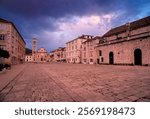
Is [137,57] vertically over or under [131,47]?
under

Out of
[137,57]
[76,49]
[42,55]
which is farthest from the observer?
[42,55]

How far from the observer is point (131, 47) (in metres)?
24.5

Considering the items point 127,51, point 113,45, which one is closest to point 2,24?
point 113,45

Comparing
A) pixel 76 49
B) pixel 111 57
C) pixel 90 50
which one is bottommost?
pixel 111 57

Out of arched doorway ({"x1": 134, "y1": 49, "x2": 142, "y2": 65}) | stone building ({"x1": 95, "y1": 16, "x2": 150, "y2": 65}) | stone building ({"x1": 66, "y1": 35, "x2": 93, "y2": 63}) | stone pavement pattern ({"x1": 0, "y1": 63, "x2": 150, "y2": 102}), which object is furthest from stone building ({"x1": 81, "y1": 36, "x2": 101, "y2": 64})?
stone pavement pattern ({"x1": 0, "y1": 63, "x2": 150, "y2": 102})

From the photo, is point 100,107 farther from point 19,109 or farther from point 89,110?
point 19,109

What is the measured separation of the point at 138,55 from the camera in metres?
23.3

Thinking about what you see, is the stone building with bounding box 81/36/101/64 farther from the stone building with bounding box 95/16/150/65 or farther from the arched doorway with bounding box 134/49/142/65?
the arched doorway with bounding box 134/49/142/65

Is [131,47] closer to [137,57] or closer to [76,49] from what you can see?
[137,57]

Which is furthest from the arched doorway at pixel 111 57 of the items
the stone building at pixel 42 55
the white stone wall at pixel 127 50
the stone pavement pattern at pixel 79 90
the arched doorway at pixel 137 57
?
the stone building at pixel 42 55

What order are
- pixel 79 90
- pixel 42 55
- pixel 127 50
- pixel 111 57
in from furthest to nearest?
pixel 42 55 → pixel 111 57 → pixel 127 50 → pixel 79 90

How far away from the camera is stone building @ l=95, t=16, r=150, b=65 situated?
22.0m

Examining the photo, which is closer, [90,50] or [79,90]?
[79,90]

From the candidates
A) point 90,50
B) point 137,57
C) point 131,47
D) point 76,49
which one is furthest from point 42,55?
point 137,57
